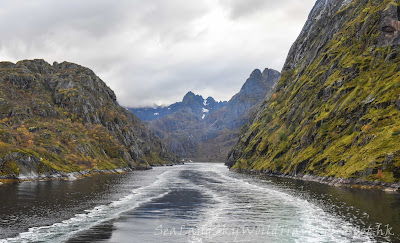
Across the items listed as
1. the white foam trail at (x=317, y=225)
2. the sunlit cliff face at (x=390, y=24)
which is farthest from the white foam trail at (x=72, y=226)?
the sunlit cliff face at (x=390, y=24)

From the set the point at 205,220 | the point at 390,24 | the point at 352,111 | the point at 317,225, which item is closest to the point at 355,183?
the point at 352,111

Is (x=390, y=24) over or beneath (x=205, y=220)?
over

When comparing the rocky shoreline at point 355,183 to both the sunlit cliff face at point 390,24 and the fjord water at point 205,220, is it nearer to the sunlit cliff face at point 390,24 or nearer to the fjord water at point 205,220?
the fjord water at point 205,220

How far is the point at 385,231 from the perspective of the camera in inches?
1437

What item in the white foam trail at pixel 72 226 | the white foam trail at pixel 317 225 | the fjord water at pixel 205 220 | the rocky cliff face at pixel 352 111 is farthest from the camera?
the rocky cliff face at pixel 352 111

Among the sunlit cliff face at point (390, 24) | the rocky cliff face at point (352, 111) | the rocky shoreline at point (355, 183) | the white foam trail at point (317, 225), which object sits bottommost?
the white foam trail at point (317, 225)

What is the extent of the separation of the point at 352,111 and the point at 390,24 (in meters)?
49.2

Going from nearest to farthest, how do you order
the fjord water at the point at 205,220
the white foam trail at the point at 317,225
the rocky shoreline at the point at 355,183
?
the white foam trail at the point at 317,225, the fjord water at the point at 205,220, the rocky shoreline at the point at 355,183

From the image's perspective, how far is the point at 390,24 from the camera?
138625mm

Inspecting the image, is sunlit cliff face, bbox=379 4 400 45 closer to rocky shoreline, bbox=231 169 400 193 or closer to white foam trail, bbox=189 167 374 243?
rocky shoreline, bbox=231 169 400 193

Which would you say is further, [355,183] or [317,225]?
[355,183]

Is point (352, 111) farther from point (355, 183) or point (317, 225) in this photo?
point (317, 225)

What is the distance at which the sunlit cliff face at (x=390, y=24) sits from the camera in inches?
5340

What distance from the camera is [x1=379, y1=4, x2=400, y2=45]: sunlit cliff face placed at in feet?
445
